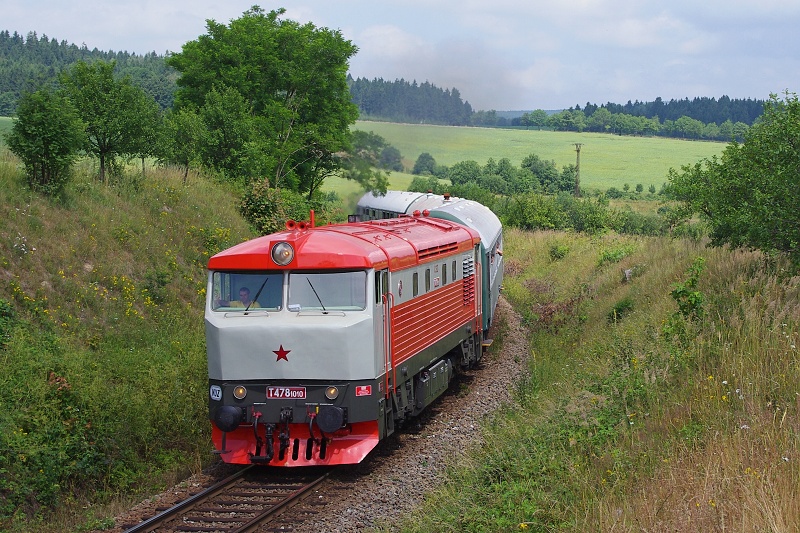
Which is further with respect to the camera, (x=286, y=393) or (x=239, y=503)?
(x=286, y=393)

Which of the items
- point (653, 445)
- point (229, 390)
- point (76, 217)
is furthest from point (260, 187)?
point (653, 445)

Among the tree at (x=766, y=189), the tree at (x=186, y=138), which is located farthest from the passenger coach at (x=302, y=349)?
the tree at (x=186, y=138)

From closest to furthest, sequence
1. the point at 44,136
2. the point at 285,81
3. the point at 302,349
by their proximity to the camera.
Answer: the point at 302,349 < the point at 44,136 < the point at 285,81

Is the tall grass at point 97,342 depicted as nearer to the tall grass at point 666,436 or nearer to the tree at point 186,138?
the tree at point 186,138

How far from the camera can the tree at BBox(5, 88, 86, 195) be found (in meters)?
15.4

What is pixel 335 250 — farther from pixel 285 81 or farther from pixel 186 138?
pixel 285 81

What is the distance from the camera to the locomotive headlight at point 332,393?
10719 millimetres

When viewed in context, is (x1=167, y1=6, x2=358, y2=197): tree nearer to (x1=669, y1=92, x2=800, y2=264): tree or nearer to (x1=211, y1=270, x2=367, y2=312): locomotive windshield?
(x1=669, y1=92, x2=800, y2=264): tree

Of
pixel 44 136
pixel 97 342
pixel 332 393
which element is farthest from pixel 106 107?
pixel 332 393

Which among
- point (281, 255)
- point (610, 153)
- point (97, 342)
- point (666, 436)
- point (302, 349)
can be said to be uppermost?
point (281, 255)

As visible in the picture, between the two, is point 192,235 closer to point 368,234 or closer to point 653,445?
point 368,234

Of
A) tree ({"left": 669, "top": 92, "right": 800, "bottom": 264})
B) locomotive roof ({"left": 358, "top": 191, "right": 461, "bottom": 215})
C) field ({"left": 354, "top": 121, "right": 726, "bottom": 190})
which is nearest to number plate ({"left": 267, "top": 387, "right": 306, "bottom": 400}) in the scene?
tree ({"left": 669, "top": 92, "right": 800, "bottom": 264})

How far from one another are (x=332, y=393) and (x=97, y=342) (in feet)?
17.1

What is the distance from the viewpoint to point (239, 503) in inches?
395
